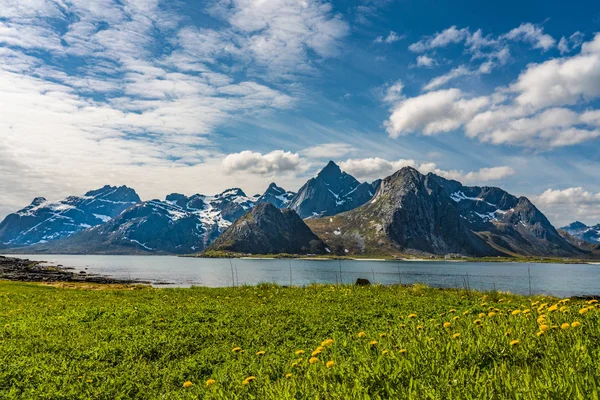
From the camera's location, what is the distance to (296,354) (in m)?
9.59

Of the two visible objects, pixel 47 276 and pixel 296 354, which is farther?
pixel 47 276

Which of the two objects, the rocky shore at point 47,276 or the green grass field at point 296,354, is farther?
the rocky shore at point 47,276

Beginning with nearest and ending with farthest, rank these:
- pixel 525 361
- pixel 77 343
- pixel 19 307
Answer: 1. pixel 525 361
2. pixel 77 343
3. pixel 19 307

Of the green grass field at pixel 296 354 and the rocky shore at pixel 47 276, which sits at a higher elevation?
the green grass field at pixel 296 354

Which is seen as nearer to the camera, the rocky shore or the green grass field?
the green grass field

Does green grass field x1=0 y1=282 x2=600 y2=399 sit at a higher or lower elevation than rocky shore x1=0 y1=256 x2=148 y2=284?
higher

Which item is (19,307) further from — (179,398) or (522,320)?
(522,320)

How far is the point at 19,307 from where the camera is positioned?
19547 mm

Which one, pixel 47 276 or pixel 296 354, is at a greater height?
pixel 296 354

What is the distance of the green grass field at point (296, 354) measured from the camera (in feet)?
18.9

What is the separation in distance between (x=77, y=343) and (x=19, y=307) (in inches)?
412

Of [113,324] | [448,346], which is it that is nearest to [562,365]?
[448,346]

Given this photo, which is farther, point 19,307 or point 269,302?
point 269,302

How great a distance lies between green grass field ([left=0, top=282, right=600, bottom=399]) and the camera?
575cm
